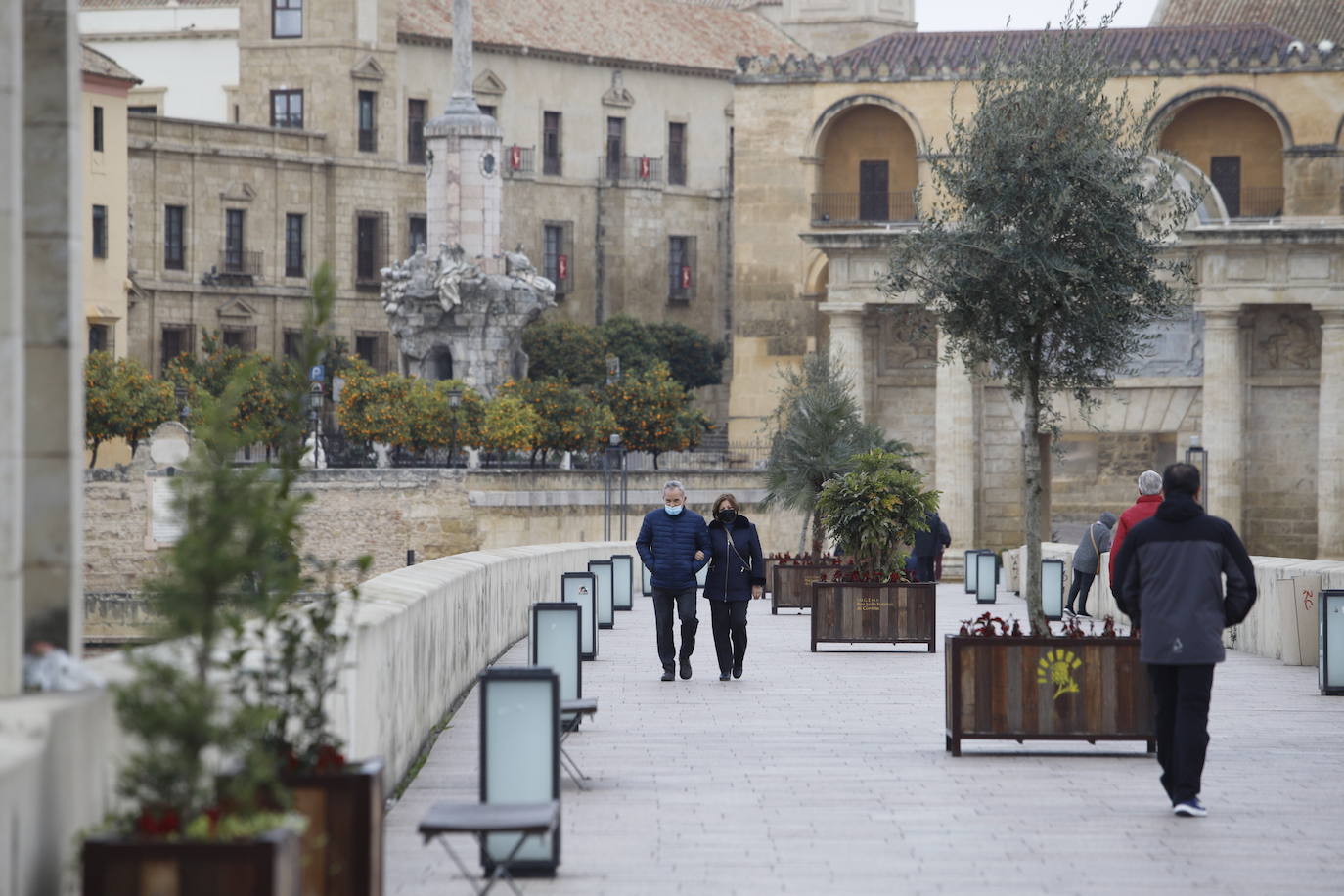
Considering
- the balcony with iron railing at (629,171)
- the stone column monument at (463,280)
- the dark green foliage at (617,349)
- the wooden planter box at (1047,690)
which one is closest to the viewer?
the wooden planter box at (1047,690)

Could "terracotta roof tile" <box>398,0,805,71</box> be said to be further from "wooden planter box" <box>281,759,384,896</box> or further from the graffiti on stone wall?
"wooden planter box" <box>281,759,384,896</box>

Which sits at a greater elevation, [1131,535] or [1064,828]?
[1131,535]

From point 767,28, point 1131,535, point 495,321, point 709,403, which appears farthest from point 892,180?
point 1131,535

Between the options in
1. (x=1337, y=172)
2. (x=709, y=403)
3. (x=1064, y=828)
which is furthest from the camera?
(x=709, y=403)

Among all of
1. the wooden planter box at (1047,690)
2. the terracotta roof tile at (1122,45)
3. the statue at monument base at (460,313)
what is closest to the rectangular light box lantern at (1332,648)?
the wooden planter box at (1047,690)

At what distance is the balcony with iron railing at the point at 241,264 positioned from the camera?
224ft

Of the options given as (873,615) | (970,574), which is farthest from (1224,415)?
Result: (873,615)

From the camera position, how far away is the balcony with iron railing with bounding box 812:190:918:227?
59.0 metres

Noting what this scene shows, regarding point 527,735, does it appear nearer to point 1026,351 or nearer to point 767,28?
point 1026,351

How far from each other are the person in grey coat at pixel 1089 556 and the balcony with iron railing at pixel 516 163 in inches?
1978

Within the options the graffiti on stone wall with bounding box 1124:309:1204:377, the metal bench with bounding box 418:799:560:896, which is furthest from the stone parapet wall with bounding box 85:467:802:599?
the metal bench with bounding box 418:799:560:896

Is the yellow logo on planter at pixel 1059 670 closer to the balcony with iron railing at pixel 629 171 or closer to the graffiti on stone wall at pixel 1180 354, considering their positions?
the graffiti on stone wall at pixel 1180 354

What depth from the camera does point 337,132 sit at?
70.0 m

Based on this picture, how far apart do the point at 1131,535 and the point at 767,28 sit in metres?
74.3
